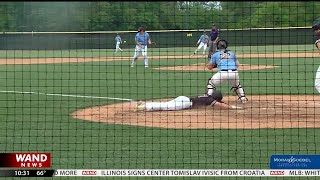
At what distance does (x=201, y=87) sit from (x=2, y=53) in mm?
19391

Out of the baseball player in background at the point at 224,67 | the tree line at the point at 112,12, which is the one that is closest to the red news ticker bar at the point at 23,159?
the tree line at the point at 112,12

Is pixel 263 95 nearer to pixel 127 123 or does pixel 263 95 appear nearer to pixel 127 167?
pixel 127 123

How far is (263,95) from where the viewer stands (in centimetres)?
1379

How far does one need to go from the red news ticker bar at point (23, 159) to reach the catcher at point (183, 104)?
512 centimetres

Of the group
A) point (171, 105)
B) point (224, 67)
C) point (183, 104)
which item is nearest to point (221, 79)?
point (224, 67)

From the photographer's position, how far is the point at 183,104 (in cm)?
1120

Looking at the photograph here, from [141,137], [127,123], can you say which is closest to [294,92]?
[127,123]

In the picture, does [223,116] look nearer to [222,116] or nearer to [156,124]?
[222,116]

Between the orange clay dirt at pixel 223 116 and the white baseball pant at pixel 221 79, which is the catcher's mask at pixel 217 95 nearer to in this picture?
the white baseball pant at pixel 221 79

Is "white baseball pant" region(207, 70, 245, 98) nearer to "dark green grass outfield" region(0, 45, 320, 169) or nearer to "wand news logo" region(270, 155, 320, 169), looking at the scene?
"dark green grass outfield" region(0, 45, 320, 169)

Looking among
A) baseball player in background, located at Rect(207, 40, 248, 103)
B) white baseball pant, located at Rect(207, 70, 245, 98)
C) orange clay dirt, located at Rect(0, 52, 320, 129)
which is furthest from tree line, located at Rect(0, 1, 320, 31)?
orange clay dirt, located at Rect(0, 52, 320, 129)

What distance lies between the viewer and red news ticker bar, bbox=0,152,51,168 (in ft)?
20.0

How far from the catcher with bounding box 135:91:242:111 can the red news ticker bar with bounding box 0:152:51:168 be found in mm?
5125

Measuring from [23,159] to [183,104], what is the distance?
5420 millimetres
